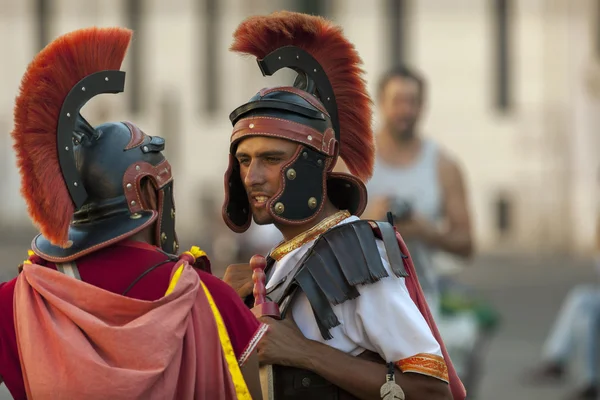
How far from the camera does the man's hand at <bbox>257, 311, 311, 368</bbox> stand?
4375mm

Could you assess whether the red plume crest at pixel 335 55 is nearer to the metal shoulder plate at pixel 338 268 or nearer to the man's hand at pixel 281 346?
the metal shoulder plate at pixel 338 268

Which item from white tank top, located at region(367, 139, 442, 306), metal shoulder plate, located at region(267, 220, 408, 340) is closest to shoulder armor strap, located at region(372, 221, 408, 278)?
metal shoulder plate, located at region(267, 220, 408, 340)

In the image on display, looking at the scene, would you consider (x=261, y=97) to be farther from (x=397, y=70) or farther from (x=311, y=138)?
(x=397, y=70)

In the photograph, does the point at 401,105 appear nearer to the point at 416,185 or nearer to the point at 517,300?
the point at 416,185

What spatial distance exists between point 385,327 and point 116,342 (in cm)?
89

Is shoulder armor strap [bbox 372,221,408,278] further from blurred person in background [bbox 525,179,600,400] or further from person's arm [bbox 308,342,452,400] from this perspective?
blurred person in background [bbox 525,179,600,400]

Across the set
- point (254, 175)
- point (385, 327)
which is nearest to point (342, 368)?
point (385, 327)

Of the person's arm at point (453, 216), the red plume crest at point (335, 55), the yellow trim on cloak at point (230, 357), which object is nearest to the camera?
the yellow trim on cloak at point (230, 357)

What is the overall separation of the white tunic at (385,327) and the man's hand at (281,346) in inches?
3.1

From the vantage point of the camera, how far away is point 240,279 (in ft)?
15.9

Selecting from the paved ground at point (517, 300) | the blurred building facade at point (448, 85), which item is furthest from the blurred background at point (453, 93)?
the paved ground at point (517, 300)

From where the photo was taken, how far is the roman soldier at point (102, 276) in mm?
3998

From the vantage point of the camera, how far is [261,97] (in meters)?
4.64

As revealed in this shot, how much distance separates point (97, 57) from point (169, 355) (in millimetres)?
1004
